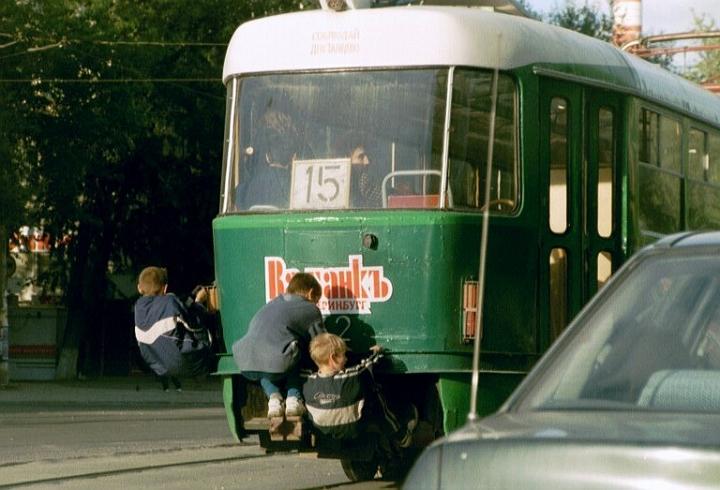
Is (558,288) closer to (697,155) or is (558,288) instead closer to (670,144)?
(670,144)

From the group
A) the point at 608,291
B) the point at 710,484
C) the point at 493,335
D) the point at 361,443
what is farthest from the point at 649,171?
the point at 710,484

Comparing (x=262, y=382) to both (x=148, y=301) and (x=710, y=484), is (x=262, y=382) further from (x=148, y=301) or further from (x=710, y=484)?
(x=710, y=484)

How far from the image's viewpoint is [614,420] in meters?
4.36

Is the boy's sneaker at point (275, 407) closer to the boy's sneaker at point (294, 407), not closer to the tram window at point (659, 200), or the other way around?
the boy's sneaker at point (294, 407)

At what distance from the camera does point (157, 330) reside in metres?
11.9

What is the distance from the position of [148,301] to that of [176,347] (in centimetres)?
48

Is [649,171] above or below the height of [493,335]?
above

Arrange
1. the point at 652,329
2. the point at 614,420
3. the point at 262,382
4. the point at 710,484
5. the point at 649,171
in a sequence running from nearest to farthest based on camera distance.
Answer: the point at 710,484 → the point at 614,420 → the point at 652,329 → the point at 262,382 → the point at 649,171

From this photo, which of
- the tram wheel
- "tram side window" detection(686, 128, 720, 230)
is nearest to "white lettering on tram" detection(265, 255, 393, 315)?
the tram wheel

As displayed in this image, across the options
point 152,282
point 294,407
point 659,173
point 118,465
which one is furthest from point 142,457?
point 659,173

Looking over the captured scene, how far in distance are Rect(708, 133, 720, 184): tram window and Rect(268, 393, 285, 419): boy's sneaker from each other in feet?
19.1

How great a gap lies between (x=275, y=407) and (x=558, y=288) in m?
2.39

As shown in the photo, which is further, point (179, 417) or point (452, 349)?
point (179, 417)

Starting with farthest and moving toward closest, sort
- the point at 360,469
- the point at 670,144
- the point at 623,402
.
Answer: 1. the point at 670,144
2. the point at 360,469
3. the point at 623,402
